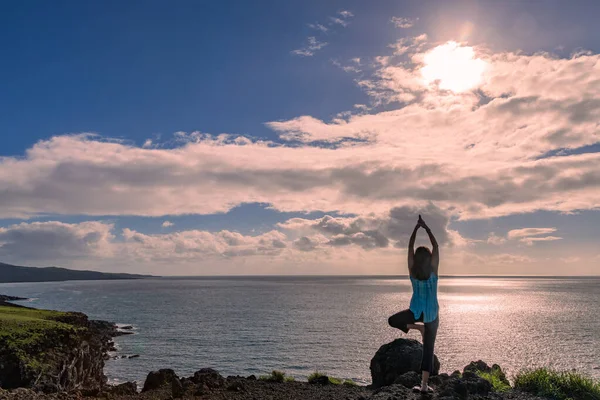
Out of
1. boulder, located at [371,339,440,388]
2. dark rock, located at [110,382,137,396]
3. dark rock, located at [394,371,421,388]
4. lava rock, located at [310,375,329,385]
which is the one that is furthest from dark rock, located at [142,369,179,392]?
boulder, located at [371,339,440,388]

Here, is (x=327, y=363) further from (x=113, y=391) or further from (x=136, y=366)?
(x=113, y=391)

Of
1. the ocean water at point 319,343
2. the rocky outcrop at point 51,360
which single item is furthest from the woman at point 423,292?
the ocean water at point 319,343

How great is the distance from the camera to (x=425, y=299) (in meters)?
11.0

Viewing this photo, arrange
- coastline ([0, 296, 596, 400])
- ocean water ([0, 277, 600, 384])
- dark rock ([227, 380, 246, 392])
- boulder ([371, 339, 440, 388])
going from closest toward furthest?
1. coastline ([0, 296, 596, 400])
2. dark rock ([227, 380, 246, 392])
3. boulder ([371, 339, 440, 388])
4. ocean water ([0, 277, 600, 384])

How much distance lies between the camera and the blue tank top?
36.2 ft

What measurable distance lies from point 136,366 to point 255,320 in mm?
43983

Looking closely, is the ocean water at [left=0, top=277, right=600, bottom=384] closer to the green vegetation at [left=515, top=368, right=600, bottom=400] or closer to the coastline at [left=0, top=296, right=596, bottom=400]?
the coastline at [left=0, top=296, right=596, bottom=400]

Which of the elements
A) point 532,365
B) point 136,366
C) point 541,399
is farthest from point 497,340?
point 541,399

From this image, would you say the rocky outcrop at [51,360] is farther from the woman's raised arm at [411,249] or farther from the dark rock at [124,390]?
the woman's raised arm at [411,249]

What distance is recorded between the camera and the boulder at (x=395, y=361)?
2295 cm

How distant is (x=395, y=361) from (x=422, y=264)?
46.0 feet

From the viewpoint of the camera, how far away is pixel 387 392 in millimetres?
12398

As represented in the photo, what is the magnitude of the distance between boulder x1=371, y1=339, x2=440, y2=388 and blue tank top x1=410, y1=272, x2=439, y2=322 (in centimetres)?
1277

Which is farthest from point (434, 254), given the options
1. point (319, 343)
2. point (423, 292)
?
point (319, 343)
